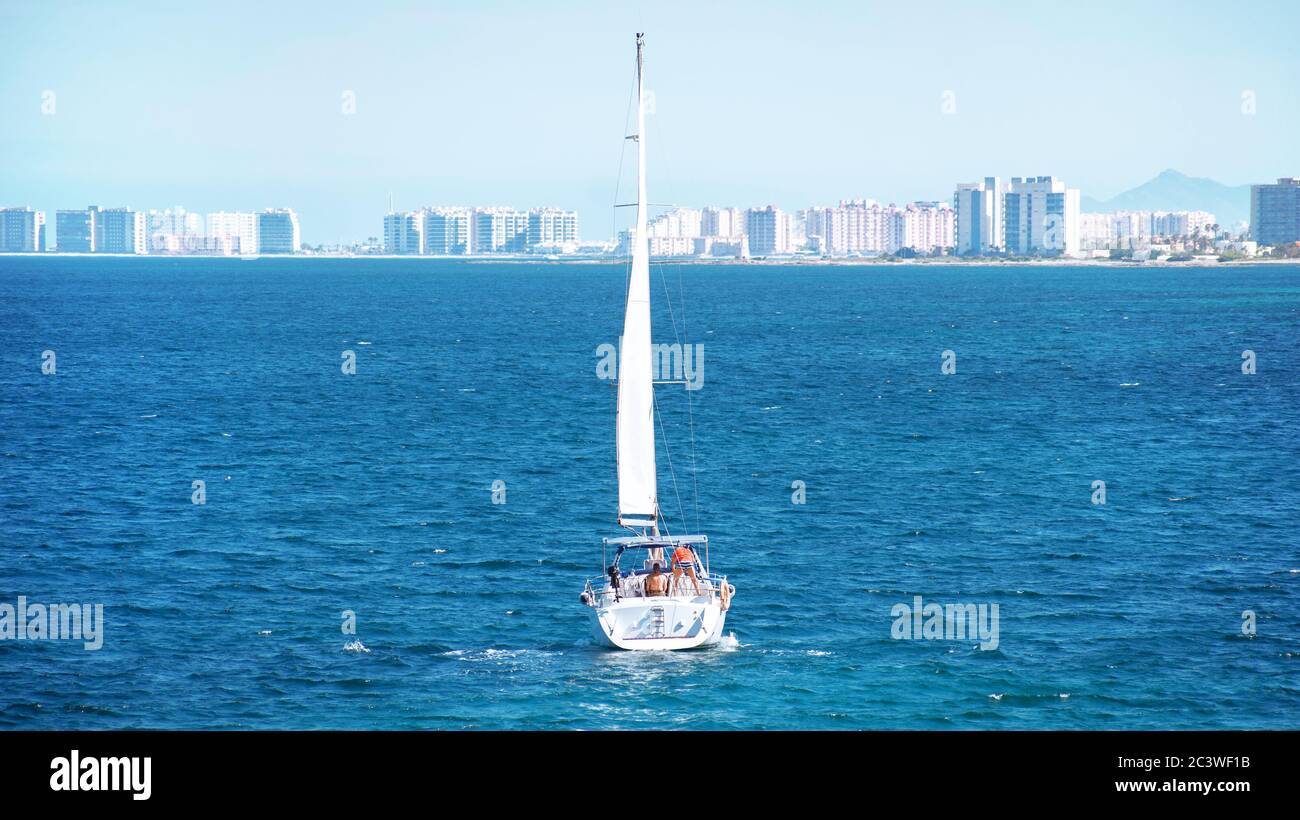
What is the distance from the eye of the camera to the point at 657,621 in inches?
1539

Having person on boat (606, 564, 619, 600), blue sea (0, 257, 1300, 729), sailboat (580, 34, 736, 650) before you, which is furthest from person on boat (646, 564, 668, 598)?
blue sea (0, 257, 1300, 729)

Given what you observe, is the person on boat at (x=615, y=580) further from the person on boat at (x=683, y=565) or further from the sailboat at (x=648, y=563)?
the person on boat at (x=683, y=565)

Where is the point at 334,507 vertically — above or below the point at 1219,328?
below

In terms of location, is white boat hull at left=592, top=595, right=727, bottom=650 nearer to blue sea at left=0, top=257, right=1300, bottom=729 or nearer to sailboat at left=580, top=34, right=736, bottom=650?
sailboat at left=580, top=34, right=736, bottom=650

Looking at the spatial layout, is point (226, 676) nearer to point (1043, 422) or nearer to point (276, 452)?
point (276, 452)

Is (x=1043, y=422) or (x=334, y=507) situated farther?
(x=1043, y=422)

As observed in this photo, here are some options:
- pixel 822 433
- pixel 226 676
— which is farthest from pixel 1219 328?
pixel 226 676

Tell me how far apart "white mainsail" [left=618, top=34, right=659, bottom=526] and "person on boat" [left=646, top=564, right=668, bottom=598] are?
1.87 m

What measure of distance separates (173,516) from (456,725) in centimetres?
3217

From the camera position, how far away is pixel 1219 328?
576 ft

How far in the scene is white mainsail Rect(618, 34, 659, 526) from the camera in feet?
133

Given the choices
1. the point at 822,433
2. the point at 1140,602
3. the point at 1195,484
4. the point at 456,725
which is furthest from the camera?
the point at 822,433

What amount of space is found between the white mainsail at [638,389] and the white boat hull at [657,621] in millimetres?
2767

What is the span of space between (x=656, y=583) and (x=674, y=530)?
18863mm
